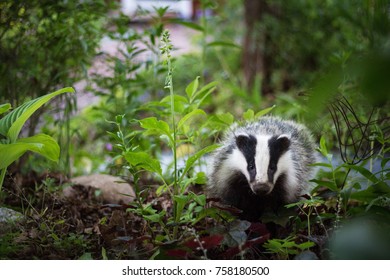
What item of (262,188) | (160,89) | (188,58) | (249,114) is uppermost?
(188,58)

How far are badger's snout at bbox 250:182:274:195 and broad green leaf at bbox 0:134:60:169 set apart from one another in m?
0.93

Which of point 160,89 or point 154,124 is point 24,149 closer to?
point 154,124

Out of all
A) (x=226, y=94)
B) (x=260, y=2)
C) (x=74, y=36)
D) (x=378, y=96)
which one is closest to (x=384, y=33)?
(x=378, y=96)

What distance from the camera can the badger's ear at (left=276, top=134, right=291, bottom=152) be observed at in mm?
2518

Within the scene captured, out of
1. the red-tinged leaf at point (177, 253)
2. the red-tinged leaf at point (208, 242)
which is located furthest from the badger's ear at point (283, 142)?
the red-tinged leaf at point (177, 253)

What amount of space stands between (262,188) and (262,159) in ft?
0.48

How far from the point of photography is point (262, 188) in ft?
7.74

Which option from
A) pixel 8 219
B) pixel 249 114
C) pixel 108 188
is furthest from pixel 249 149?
pixel 8 219

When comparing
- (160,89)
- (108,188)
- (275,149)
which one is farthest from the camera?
(160,89)

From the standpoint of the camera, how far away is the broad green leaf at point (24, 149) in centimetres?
200

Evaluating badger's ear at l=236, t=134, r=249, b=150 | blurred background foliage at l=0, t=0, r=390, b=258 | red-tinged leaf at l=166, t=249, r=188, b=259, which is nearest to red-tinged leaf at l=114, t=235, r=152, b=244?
red-tinged leaf at l=166, t=249, r=188, b=259

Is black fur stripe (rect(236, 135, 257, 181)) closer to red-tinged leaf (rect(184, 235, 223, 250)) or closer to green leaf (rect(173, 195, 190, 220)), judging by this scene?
green leaf (rect(173, 195, 190, 220))

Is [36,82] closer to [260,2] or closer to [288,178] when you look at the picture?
[288,178]

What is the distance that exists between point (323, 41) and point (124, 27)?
3762 mm
